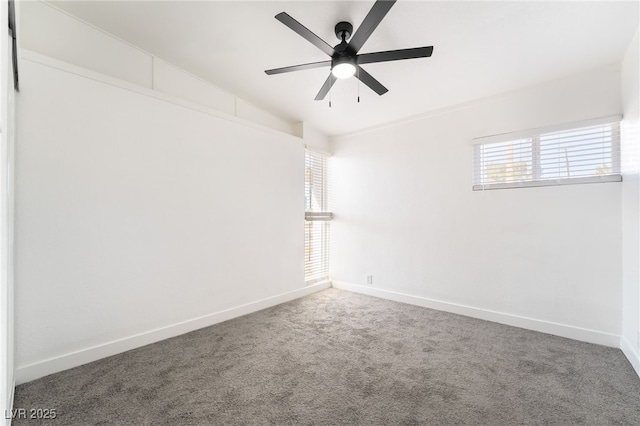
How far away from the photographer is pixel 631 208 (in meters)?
2.42

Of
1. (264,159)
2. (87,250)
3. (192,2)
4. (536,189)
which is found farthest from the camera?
(264,159)

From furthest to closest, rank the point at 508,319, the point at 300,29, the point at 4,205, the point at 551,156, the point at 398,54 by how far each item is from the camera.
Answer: the point at 508,319 → the point at 551,156 → the point at 398,54 → the point at 300,29 → the point at 4,205

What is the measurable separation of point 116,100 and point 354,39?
2158 millimetres

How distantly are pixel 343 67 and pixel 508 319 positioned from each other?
3238 mm

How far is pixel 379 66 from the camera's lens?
2.82 meters

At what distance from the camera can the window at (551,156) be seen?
272cm

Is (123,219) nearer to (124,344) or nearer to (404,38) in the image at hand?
(124,344)

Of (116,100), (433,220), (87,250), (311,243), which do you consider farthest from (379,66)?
(87,250)

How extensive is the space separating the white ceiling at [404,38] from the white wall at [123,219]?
1.84ft

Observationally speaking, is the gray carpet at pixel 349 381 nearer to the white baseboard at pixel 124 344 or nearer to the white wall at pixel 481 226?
the white baseboard at pixel 124 344

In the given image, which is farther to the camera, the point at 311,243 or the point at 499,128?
the point at 311,243

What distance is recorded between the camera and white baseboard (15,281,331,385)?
2.08m

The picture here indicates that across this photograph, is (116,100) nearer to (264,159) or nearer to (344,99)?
(264,159)

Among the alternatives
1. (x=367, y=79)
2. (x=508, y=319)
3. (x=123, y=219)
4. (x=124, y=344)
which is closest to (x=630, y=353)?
(x=508, y=319)
